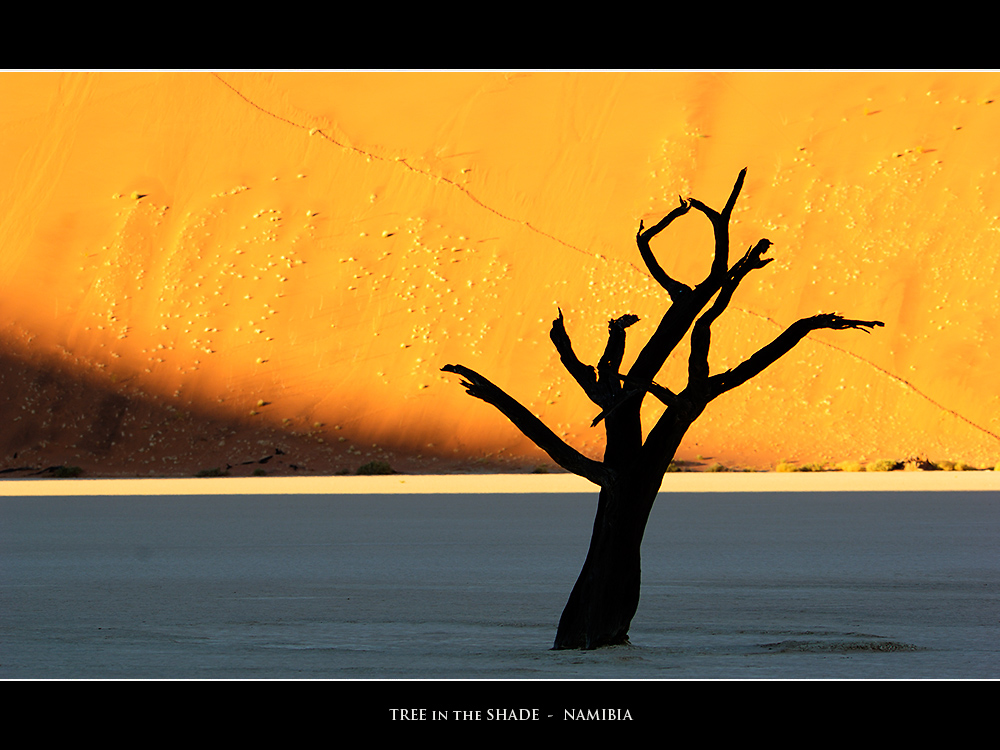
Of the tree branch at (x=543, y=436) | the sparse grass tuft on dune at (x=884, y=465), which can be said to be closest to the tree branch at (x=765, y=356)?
the tree branch at (x=543, y=436)

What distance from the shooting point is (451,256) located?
61562 mm

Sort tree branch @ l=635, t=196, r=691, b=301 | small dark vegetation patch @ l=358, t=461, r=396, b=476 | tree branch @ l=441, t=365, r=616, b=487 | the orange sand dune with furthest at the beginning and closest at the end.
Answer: the orange sand dune → small dark vegetation patch @ l=358, t=461, r=396, b=476 → tree branch @ l=635, t=196, r=691, b=301 → tree branch @ l=441, t=365, r=616, b=487

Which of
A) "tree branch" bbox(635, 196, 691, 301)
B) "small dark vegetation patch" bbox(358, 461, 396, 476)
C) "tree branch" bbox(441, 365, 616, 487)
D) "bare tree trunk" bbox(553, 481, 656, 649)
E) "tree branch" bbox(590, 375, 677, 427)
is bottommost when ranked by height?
"small dark vegetation patch" bbox(358, 461, 396, 476)

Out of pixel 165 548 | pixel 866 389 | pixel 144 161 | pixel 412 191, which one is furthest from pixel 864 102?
pixel 165 548

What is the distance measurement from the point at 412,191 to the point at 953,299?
26268 mm

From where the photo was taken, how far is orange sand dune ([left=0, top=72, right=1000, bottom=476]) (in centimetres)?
5503

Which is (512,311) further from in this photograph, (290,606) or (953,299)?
(290,606)

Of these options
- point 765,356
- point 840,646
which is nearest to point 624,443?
point 765,356

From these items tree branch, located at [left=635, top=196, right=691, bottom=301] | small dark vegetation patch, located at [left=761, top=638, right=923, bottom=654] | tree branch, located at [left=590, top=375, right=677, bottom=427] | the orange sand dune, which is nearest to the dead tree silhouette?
tree branch, located at [left=590, top=375, right=677, bottom=427]

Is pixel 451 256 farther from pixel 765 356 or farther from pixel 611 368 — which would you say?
pixel 611 368

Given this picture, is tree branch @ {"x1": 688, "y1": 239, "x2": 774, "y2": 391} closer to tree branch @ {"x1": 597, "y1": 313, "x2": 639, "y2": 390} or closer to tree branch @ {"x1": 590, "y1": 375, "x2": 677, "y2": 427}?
tree branch @ {"x1": 590, "y1": 375, "x2": 677, "y2": 427}

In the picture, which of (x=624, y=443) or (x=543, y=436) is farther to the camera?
(x=624, y=443)

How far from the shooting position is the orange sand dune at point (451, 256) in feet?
181

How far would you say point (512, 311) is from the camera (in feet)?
196
